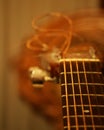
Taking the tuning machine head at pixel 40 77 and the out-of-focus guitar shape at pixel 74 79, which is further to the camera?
the tuning machine head at pixel 40 77

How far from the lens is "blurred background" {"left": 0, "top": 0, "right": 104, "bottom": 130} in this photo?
5.12 feet

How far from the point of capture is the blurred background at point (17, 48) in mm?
1561

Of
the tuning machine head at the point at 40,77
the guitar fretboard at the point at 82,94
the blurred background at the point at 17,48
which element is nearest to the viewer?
the guitar fretboard at the point at 82,94

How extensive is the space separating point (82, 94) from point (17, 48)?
1113 mm

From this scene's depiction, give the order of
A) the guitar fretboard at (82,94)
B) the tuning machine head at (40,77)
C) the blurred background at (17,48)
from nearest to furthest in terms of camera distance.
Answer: the guitar fretboard at (82,94), the tuning machine head at (40,77), the blurred background at (17,48)

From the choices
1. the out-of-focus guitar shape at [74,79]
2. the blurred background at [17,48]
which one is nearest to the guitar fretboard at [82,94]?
the out-of-focus guitar shape at [74,79]

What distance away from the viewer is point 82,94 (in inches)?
19.2

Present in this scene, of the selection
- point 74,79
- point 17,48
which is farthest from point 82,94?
point 17,48

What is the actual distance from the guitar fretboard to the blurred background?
1052 millimetres

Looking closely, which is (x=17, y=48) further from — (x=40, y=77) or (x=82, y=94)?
(x=82, y=94)

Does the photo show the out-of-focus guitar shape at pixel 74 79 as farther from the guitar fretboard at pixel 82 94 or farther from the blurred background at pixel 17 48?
the blurred background at pixel 17 48

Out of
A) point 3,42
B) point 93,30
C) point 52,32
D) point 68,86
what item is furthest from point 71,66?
point 3,42

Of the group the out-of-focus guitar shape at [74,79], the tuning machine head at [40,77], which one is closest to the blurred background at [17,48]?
the out-of-focus guitar shape at [74,79]

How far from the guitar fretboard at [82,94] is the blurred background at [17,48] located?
105 centimetres
